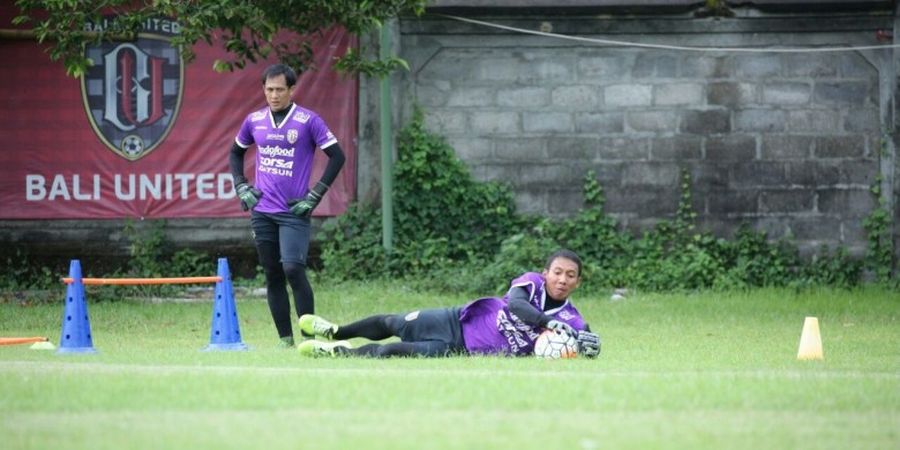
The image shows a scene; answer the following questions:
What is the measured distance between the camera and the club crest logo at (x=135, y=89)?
1825cm

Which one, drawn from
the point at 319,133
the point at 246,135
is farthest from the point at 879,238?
the point at 246,135

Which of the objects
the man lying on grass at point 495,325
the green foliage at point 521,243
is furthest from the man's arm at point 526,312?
the green foliage at point 521,243

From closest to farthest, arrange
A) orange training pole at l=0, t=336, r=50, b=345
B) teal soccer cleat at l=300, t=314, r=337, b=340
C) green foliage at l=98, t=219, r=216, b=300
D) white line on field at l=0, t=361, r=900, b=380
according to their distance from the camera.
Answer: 1. white line on field at l=0, t=361, r=900, b=380
2. teal soccer cleat at l=300, t=314, r=337, b=340
3. orange training pole at l=0, t=336, r=50, b=345
4. green foliage at l=98, t=219, r=216, b=300

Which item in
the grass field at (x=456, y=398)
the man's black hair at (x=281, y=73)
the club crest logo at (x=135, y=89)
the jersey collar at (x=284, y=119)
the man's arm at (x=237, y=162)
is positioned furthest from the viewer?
the club crest logo at (x=135, y=89)

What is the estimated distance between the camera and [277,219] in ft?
39.3

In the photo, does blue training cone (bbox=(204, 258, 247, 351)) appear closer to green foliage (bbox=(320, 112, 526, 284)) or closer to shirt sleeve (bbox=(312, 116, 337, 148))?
shirt sleeve (bbox=(312, 116, 337, 148))

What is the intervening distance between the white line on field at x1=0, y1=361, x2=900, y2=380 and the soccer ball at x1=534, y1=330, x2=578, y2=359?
0.82 meters

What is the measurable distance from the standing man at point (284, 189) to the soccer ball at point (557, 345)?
2.13 metres

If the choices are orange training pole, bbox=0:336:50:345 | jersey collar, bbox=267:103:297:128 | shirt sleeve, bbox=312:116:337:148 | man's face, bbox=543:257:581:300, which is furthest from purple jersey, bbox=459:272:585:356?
orange training pole, bbox=0:336:50:345

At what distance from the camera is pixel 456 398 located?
807cm

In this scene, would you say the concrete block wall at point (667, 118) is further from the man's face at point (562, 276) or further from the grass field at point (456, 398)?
the man's face at point (562, 276)

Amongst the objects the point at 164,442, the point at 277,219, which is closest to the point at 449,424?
the point at 164,442

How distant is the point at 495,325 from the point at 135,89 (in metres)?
8.69

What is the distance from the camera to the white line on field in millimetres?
9289
